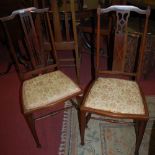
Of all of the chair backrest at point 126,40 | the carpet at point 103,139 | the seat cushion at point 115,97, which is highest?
the chair backrest at point 126,40

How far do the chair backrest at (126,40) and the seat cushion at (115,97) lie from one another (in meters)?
0.10

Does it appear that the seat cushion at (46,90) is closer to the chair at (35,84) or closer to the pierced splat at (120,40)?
the chair at (35,84)

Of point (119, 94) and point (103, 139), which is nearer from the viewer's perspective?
point (119, 94)

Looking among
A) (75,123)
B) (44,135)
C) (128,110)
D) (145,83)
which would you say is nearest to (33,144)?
(44,135)

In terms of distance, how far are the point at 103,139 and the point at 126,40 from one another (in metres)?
0.83

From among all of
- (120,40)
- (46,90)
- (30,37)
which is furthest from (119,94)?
(30,37)

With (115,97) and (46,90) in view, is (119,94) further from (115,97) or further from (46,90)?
(46,90)

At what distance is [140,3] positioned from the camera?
7.40ft

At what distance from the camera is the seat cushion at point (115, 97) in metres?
1.30

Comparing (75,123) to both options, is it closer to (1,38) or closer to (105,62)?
(105,62)

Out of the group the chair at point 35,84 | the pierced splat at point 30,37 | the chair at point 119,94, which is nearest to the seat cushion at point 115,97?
the chair at point 119,94

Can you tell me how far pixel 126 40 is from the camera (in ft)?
4.71

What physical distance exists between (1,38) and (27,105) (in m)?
1.41

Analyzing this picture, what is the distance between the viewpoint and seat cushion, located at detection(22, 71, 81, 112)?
1.39 meters
